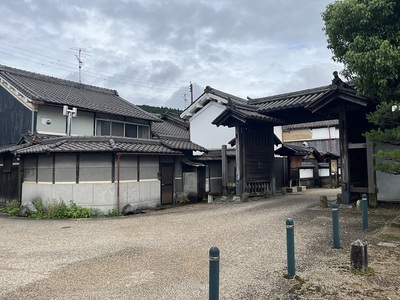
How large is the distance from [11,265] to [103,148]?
716 centimetres

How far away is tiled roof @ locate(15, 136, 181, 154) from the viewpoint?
13000mm

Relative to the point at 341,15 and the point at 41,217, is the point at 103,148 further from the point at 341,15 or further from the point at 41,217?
the point at 341,15

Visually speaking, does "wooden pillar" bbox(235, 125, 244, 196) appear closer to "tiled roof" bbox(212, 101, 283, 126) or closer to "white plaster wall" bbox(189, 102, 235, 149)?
"tiled roof" bbox(212, 101, 283, 126)

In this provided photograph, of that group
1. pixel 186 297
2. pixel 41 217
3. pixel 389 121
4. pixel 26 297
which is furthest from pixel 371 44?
pixel 41 217

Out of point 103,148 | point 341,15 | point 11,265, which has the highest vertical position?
point 341,15

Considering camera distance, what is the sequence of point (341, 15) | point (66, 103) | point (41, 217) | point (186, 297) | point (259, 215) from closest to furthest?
point (186, 297) → point (341, 15) → point (259, 215) → point (41, 217) → point (66, 103)

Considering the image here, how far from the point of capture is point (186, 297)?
4.55m

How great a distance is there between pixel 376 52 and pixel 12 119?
56.4 feet

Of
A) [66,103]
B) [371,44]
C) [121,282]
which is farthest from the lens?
[66,103]

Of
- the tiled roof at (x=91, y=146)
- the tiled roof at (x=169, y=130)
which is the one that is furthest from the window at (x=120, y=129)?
the tiled roof at (x=91, y=146)

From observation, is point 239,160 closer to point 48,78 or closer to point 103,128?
point 103,128

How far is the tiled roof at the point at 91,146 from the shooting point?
13000 millimetres

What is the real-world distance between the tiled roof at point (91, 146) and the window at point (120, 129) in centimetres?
410

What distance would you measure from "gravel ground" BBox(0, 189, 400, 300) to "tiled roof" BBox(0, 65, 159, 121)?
8116 millimetres
